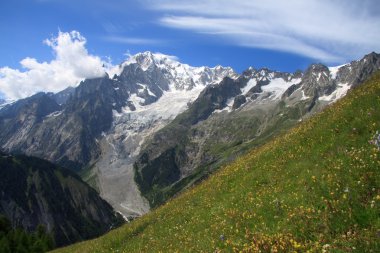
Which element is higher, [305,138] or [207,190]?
[305,138]

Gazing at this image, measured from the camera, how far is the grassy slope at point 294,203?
14.1 meters

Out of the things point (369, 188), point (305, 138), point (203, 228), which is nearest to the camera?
point (369, 188)

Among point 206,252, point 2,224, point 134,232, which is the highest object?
point 206,252

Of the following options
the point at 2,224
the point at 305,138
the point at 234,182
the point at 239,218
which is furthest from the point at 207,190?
the point at 2,224

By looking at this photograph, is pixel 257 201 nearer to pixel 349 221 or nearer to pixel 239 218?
pixel 239 218

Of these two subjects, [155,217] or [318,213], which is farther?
[155,217]

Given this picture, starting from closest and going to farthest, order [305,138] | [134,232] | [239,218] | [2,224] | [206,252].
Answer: [206,252] < [239,218] < [305,138] < [134,232] < [2,224]

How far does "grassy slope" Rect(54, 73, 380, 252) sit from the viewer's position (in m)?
14.1

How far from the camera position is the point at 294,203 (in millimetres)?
17672

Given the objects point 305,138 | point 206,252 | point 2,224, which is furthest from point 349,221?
point 2,224

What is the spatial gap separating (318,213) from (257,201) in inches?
205

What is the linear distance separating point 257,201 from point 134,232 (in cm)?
1119

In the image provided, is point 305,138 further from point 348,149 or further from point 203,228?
point 203,228

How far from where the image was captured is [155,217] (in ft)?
99.6
